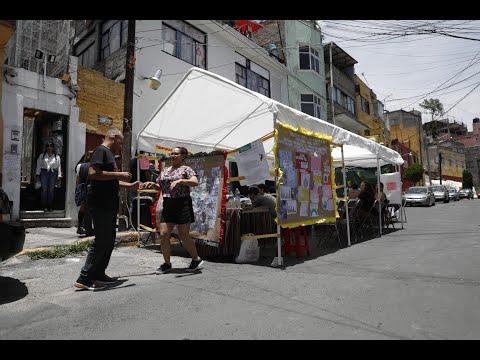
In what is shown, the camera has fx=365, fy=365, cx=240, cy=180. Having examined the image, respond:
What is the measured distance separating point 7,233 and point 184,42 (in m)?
12.5

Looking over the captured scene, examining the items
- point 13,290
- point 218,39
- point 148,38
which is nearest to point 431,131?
point 218,39

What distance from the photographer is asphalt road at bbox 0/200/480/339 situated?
3.02m

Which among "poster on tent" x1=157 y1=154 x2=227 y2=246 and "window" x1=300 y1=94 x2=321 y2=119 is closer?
"poster on tent" x1=157 y1=154 x2=227 y2=246

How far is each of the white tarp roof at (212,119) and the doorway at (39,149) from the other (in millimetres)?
3871

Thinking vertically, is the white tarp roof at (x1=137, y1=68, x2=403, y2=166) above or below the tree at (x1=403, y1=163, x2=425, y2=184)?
below

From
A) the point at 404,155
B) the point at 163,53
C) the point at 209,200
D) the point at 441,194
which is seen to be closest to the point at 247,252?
the point at 209,200

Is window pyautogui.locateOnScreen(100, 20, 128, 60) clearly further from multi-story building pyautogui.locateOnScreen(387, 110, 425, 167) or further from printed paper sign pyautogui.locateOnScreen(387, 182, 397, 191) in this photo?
multi-story building pyautogui.locateOnScreen(387, 110, 425, 167)

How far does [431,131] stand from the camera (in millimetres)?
58469

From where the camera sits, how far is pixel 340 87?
27.3m

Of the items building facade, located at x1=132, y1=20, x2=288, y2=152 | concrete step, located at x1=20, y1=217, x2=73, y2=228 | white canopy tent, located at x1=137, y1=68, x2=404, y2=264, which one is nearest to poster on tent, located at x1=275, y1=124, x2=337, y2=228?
white canopy tent, located at x1=137, y1=68, x2=404, y2=264

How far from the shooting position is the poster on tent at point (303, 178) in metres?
6.08

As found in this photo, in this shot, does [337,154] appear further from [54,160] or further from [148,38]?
[54,160]

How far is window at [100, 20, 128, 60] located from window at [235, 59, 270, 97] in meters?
5.85

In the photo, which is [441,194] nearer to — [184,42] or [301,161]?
[184,42]
